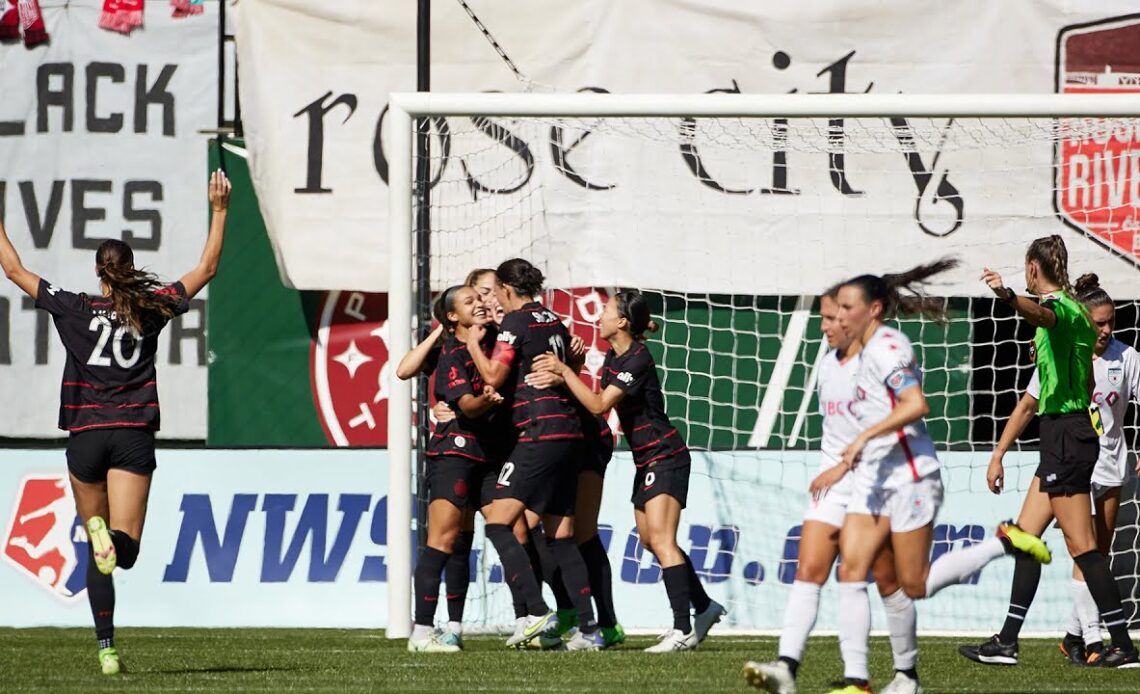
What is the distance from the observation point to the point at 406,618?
9977 millimetres

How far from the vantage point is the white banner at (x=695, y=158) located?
12.1m

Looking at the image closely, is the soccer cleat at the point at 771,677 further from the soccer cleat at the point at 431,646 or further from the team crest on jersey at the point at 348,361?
the team crest on jersey at the point at 348,361

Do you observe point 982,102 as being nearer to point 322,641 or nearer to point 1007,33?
point 1007,33

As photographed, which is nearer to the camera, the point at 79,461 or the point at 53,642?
the point at 79,461

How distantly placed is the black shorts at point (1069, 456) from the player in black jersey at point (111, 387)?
13.8ft

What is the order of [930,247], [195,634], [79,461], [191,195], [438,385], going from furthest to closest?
[191,195]
[930,247]
[195,634]
[438,385]
[79,461]

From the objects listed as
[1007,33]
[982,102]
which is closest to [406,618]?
[982,102]

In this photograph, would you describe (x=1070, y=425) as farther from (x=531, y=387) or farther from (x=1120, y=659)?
(x=531, y=387)

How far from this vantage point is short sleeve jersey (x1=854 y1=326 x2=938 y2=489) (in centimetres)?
661

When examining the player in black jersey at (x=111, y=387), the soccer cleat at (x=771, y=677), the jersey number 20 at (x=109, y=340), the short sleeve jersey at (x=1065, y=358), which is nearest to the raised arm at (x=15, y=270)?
the player in black jersey at (x=111, y=387)

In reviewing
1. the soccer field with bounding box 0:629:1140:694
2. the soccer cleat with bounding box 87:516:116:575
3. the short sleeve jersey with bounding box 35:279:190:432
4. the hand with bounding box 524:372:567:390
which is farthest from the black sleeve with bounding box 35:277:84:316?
the hand with bounding box 524:372:567:390

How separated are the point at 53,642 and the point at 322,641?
157 centimetres

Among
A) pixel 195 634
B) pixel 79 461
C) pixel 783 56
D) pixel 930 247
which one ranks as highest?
pixel 783 56

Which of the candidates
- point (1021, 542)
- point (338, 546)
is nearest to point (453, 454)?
point (338, 546)
